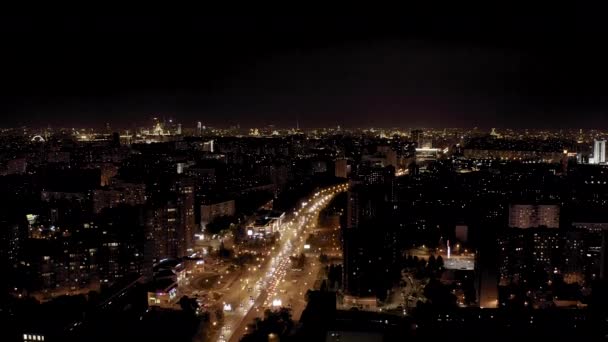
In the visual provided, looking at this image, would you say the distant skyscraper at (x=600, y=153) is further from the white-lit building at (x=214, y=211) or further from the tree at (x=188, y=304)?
the tree at (x=188, y=304)

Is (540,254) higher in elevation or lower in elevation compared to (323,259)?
higher

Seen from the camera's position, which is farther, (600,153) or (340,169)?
(340,169)

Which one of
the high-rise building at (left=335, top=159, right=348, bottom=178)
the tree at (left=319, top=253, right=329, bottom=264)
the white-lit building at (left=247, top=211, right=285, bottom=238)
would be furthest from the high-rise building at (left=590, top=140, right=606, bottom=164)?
the tree at (left=319, top=253, right=329, bottom=264)

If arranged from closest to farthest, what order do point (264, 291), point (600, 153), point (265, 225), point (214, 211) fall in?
point (264, 291) < point (265, 225) < point (214, 211) < point (600, 153)

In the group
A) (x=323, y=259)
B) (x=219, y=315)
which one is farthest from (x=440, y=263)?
(x=219, y=315)

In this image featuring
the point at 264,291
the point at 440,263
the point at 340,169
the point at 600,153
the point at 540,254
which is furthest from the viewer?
the point at 340,169

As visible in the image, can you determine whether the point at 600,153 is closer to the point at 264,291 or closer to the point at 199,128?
the point at 264,291

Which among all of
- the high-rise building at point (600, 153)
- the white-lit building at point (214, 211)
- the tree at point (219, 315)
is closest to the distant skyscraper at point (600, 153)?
the high-rise building at point (600, 153)

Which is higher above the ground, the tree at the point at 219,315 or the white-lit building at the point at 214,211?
the white-lit building at the point at 214,211

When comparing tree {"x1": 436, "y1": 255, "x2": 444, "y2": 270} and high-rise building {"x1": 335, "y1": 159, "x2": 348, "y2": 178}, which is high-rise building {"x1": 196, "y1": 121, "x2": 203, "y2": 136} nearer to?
high-rise building {"x1": 335, "y1": 159, "x2": 348, "y2": 178}
